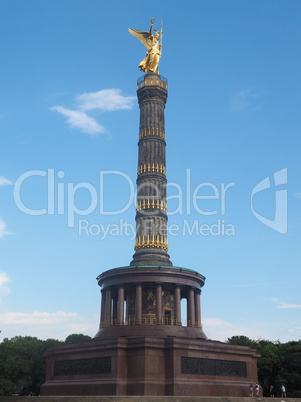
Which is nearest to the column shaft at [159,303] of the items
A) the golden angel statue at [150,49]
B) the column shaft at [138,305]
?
the column shaft at [138,305]

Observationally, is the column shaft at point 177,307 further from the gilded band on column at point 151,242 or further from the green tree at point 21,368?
the green tree at point 21,368

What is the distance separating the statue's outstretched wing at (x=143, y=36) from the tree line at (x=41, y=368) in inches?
1191

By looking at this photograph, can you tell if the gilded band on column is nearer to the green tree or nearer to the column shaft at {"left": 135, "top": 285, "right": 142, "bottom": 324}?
the column shaft at {"left": 135, "top": 285, "right": 142, "bottom": 324}

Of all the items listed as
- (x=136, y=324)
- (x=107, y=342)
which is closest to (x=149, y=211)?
(x=136, y=324)

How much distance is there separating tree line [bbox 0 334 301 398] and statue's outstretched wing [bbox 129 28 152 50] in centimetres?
3024

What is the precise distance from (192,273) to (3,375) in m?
25.0

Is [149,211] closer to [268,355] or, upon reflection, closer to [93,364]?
[93,364]

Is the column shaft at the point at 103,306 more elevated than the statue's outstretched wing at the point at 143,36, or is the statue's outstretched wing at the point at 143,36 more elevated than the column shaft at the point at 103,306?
the statue's outstretched wing at the point at 143,36

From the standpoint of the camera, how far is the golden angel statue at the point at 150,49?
129ft

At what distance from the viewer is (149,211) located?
3444 centimetres

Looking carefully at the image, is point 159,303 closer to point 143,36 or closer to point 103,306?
point 103,306

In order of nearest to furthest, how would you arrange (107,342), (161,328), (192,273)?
(107,342), (161,328), (192,273)

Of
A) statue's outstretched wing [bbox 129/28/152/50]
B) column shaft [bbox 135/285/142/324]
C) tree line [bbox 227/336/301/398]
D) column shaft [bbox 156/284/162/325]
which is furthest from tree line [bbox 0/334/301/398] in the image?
statue's outstretched wing [bbox 129/28/152/50]

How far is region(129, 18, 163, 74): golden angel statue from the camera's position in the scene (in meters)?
39.3
